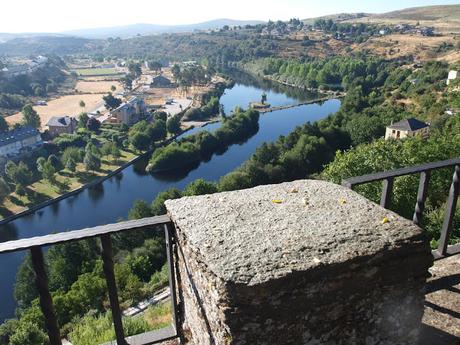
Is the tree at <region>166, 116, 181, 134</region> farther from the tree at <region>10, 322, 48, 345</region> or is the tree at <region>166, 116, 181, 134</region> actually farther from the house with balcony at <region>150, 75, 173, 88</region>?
the house with balcony at <region>150, 75, 173, 88</region>

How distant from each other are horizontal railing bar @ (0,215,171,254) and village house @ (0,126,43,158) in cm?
5378

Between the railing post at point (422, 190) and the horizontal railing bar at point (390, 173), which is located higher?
the horizontal railing bar at point (390, 173)

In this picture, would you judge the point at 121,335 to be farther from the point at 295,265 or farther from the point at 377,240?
the point at 377,240

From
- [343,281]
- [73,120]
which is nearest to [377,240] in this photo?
[343,281]

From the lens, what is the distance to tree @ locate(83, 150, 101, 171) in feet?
142

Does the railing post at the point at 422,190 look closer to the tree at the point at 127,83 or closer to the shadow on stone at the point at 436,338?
the shadow on stone at the point at 436,338

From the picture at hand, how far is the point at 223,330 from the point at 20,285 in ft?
72.4

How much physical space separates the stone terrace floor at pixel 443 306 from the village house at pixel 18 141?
5380 cm

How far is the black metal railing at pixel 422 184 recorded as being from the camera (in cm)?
279

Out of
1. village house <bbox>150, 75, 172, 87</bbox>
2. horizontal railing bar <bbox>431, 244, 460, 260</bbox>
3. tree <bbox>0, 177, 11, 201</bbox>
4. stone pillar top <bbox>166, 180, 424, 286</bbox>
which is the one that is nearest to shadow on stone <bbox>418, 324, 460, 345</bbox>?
horizontal railing bar <bbox>431, 244, 460, 260</bbox>

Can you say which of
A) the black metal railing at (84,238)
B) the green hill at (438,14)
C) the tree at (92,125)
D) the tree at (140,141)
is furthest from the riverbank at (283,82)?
the green hill at (438,14)

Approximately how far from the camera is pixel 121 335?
2443 millimetres

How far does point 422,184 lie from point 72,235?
241 centimetres

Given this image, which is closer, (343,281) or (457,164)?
(343,281)
